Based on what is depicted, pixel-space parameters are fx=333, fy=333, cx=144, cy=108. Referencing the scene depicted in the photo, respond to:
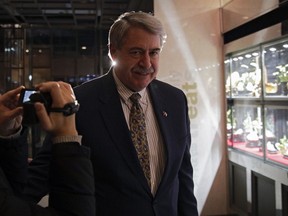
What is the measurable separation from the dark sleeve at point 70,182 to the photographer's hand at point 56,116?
34 mm

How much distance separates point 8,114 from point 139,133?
2.12ft

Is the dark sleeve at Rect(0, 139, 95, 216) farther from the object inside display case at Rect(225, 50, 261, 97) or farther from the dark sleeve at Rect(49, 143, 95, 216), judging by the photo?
the object inside display case at Rect(225, 50, 261, 97)

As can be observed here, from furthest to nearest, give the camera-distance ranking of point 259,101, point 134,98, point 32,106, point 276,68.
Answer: point 259,101 < point 276,68 < point 134,98 < point 32,106

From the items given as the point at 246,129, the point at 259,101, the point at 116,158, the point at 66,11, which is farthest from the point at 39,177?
the point at 66,11

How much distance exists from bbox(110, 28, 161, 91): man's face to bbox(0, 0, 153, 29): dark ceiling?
3346 millimetres

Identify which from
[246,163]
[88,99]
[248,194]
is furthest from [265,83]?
[88,99]

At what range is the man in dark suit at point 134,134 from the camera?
1.31 meters

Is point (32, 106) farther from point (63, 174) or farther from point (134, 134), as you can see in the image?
point (134, 134)

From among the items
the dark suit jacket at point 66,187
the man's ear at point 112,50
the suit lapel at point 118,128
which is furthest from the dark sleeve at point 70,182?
the man's ear at point 112,50

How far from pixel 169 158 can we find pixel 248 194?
2.60 m

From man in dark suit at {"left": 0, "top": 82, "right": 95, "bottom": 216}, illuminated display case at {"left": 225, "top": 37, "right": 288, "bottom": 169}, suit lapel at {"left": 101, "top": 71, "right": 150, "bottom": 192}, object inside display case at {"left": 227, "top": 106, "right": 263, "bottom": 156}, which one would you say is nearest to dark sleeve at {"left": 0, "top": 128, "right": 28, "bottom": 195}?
man in dark suit at {"left": 0, "top": 82, "right": 95, "bottom": 216}

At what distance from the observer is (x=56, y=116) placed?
0.73 m

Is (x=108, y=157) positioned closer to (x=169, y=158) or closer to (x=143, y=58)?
(x=169, y=158)

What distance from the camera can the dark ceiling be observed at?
17.1 feet
